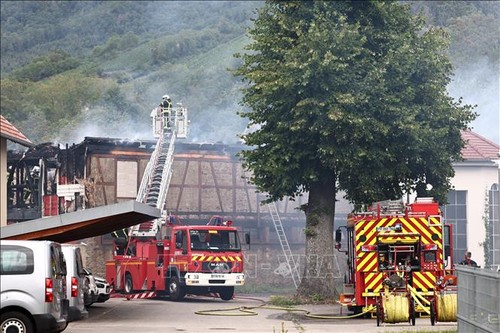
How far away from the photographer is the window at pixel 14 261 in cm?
1972

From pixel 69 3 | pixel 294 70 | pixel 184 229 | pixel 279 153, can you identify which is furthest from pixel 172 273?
pixel 69 3

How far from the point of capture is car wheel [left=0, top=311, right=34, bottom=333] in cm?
1970

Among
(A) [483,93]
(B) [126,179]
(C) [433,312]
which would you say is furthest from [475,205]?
(C) [433,312]

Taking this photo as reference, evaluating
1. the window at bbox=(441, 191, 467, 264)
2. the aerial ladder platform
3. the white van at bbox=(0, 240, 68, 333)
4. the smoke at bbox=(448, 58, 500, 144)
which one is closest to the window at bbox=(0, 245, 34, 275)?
the white van at bbox=(0, 240, 68, 333)

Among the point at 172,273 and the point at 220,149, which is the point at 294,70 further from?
the point at 220,149

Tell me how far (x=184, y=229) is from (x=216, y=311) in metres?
6.47

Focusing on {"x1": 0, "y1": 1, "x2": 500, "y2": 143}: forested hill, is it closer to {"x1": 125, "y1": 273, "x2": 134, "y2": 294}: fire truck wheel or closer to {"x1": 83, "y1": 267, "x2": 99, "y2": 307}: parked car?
{"x1": 125, "y1": 273, "x2": 134, "y2": 294}: fire truck wheel

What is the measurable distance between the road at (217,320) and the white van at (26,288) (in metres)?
5.24

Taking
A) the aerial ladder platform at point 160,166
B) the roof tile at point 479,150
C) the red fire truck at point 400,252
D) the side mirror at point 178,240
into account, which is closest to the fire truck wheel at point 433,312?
the red fire truck at point 400,252

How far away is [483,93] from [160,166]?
20.4 m

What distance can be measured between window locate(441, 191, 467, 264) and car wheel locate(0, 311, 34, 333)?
30473mm

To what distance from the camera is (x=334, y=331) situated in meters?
25.2

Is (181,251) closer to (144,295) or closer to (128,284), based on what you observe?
(144,295)

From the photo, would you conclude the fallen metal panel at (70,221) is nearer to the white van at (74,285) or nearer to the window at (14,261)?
the white van at (74,285)
